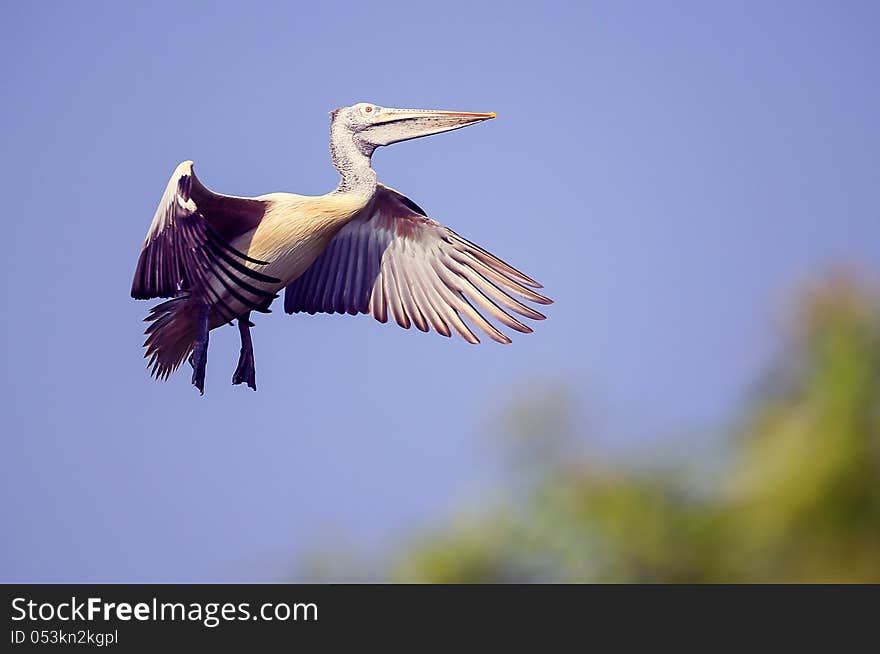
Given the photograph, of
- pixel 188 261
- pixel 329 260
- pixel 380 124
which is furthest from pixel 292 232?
pixel 329 260

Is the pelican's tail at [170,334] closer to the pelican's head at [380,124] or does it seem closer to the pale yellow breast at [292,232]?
the pale yellow breast at [292,232]

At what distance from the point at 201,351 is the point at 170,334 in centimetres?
109

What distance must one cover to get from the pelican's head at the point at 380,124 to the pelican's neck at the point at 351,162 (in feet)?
0.12

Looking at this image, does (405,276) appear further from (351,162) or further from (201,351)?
(201,351)

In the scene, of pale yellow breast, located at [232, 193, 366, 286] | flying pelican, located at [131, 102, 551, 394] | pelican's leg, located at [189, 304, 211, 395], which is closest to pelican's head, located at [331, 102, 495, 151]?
flying pelican, located at [131, 102, 551, 394]

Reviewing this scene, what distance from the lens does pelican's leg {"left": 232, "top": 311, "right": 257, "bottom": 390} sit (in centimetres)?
1036

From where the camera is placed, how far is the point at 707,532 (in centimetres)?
472

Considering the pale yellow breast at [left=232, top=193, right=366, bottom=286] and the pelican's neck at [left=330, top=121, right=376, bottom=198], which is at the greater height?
the pelican's neck at [left=330, top=121, right=376, bottom=198]

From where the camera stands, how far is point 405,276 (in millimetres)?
12367

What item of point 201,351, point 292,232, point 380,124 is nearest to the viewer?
point 201,351

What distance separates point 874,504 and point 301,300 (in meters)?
8.61

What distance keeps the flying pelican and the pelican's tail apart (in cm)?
1

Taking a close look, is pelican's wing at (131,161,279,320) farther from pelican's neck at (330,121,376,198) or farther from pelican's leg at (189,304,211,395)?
pelican's neck at (330,121,376,198)
